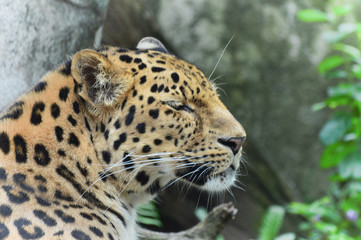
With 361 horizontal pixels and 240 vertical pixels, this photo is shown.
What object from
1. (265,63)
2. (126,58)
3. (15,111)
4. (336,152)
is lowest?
(336,152)

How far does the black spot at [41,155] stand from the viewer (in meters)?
3.75

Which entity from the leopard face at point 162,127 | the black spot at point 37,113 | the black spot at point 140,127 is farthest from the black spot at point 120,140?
the black spot at point 37,113

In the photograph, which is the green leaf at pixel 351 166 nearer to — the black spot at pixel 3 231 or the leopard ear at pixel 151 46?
the leopard ear at pixel 151 46

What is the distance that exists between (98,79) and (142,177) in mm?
864

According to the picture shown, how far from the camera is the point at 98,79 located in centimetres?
381

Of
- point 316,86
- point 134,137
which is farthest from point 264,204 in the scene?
point 134,137

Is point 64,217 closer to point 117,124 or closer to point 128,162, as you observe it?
point 128,162

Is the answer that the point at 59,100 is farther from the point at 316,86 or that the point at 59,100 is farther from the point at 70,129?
the point at 316,86

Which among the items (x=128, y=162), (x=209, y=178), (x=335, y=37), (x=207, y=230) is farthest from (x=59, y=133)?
(x=335, y=37)

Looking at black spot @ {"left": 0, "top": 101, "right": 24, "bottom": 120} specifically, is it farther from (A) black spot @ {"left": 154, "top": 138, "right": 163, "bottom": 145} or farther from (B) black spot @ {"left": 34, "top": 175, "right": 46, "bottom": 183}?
(A) black spot @ {"left": 154, "top": 138, "right": 163, "bottom": 145}

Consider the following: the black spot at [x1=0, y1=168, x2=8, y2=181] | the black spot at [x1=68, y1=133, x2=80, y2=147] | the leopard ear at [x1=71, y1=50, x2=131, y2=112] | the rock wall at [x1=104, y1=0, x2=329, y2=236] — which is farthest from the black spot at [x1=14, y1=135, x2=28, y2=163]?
the rock wall at [x1=104, y1=0, x2=329, y2=236]

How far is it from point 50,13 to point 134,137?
7.18 ft

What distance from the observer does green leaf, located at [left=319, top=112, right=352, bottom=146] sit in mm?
7629

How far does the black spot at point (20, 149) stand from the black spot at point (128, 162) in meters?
0.72
